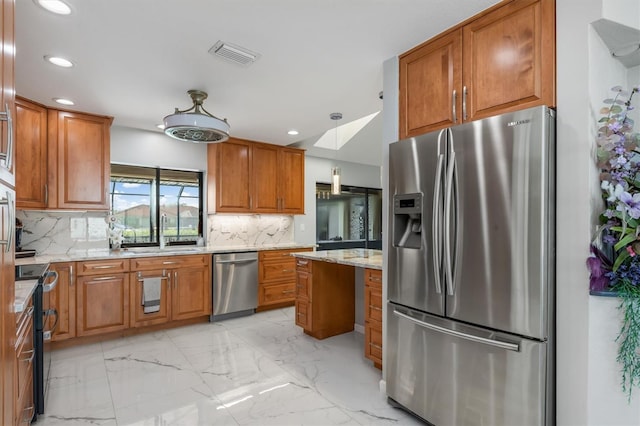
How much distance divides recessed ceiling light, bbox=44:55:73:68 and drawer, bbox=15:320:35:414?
188cm

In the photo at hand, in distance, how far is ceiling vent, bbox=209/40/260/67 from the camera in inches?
93.9

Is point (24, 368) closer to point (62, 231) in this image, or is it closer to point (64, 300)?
point (64, 300)

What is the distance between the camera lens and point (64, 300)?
11.2 ft

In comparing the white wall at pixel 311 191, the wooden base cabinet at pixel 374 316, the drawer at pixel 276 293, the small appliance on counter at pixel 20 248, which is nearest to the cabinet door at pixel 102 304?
the small appliance on counter at pixel 20 248

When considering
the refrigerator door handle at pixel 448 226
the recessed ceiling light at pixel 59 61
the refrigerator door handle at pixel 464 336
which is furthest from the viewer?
the recessed ceiling light at pixel 59 61

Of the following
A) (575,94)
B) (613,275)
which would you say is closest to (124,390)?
(613,275)

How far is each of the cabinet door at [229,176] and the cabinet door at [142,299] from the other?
1.17m

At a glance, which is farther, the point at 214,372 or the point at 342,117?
the point at 342,117

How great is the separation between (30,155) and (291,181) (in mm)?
3192

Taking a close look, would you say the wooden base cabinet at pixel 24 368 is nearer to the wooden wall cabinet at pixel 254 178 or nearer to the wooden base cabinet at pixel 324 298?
the wooden base cabinet at pixel 324 298

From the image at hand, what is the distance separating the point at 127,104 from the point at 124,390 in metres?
2.66

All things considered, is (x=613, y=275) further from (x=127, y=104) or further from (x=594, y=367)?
(x=127, y=104)

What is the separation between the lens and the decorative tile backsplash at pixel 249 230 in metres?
5.04

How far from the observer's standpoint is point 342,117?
4.05 metres
